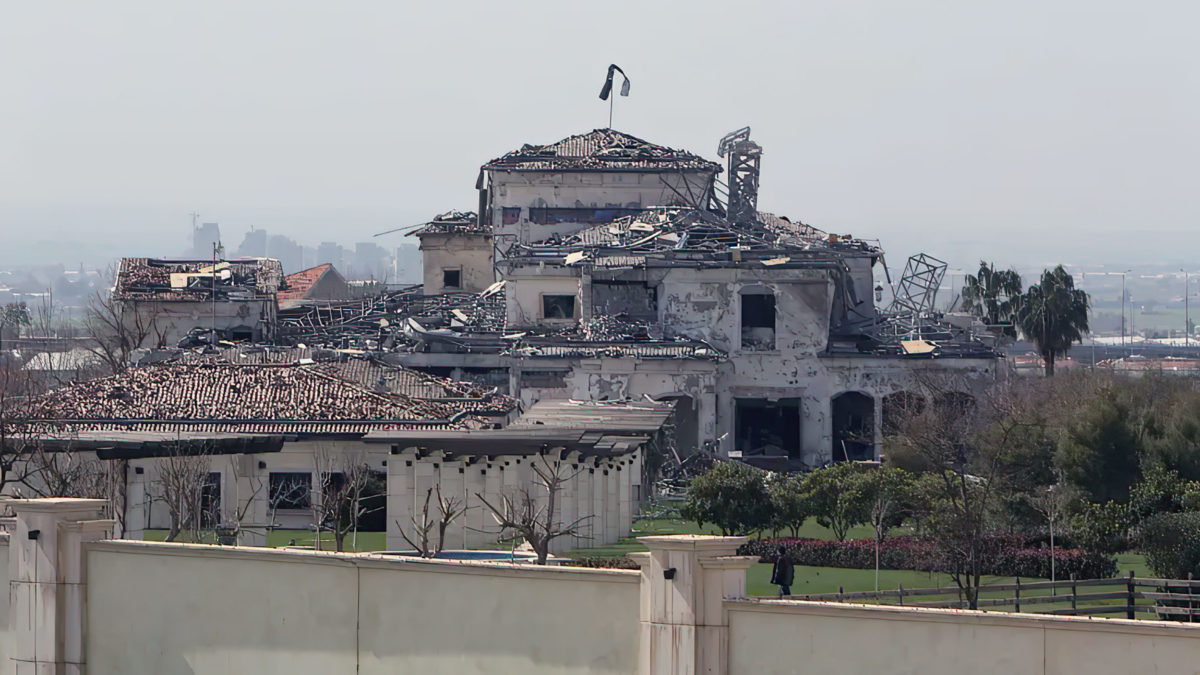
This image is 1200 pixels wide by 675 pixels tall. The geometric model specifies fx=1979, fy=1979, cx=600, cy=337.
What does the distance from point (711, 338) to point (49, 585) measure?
45.1 m

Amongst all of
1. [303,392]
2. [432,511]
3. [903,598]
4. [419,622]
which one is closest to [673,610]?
[419,622]

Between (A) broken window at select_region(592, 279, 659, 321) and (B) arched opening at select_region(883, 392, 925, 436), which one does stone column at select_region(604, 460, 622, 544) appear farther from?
(A) broken window at select_region(592, 279, 659, 321)

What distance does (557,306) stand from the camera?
71.2 metres

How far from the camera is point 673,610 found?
1916cm

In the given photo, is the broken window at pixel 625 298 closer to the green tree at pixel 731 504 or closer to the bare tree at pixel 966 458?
the bare tree at pixel 966 458

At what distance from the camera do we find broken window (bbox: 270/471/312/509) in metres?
46.1

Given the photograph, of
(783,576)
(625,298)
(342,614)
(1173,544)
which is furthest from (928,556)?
(625,298)

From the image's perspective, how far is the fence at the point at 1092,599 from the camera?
29.4 m

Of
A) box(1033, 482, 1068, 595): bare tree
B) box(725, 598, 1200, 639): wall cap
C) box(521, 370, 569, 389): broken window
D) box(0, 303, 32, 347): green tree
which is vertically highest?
box(0, 303, 32, 347): green tree

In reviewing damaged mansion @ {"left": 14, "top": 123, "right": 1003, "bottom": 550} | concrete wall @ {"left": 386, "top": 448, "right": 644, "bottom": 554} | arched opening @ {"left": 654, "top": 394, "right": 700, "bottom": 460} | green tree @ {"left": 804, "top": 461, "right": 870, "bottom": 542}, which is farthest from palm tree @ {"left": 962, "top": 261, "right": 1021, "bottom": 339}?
concrete wall @ {"left": 386, "top": 448, "right": 644, "bottom": 554}

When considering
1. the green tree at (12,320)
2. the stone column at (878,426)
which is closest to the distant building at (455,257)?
the stone column at (878,426)

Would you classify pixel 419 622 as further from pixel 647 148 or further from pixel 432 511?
pixel 647 148

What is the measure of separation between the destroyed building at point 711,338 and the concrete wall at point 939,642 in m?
42.3

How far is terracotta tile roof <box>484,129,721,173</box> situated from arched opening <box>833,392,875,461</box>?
14.5 meters
